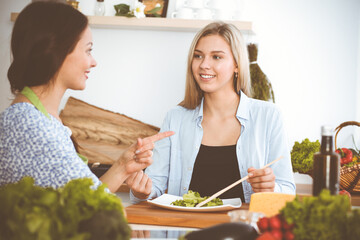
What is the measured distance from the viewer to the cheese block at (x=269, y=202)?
1.10 m

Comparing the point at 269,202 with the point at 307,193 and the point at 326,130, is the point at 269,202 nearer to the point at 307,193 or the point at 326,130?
the point at 326,130

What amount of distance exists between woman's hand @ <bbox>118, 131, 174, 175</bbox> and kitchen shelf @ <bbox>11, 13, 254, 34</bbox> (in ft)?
4.90

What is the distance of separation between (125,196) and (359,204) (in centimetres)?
154

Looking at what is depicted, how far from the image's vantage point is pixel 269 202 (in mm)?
1118

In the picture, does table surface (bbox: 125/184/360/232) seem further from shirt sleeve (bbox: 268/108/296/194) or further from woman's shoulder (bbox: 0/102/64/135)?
shirt sleeve (bbox: 268/108/296/194)

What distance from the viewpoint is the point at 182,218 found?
1268 mm

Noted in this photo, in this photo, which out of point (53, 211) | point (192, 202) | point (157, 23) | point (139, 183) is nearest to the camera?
point (53, 211)

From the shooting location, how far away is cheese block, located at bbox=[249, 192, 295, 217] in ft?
3.62

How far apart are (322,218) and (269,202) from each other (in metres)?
0.31

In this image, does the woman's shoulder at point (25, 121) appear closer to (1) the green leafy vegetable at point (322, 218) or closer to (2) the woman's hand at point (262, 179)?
(1) the green leafy vegetable at point (322, 218)

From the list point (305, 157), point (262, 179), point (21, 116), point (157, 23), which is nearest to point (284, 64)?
point (305, 157)

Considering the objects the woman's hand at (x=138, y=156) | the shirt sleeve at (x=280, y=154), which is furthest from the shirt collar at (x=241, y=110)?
the woman's hand at (x=138, y=156)

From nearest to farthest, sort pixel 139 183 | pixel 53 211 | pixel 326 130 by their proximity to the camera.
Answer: pixel 53 211 → pixel 326 130 → pixel 139 183

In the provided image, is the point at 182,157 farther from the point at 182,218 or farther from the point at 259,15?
the point at 259,15
